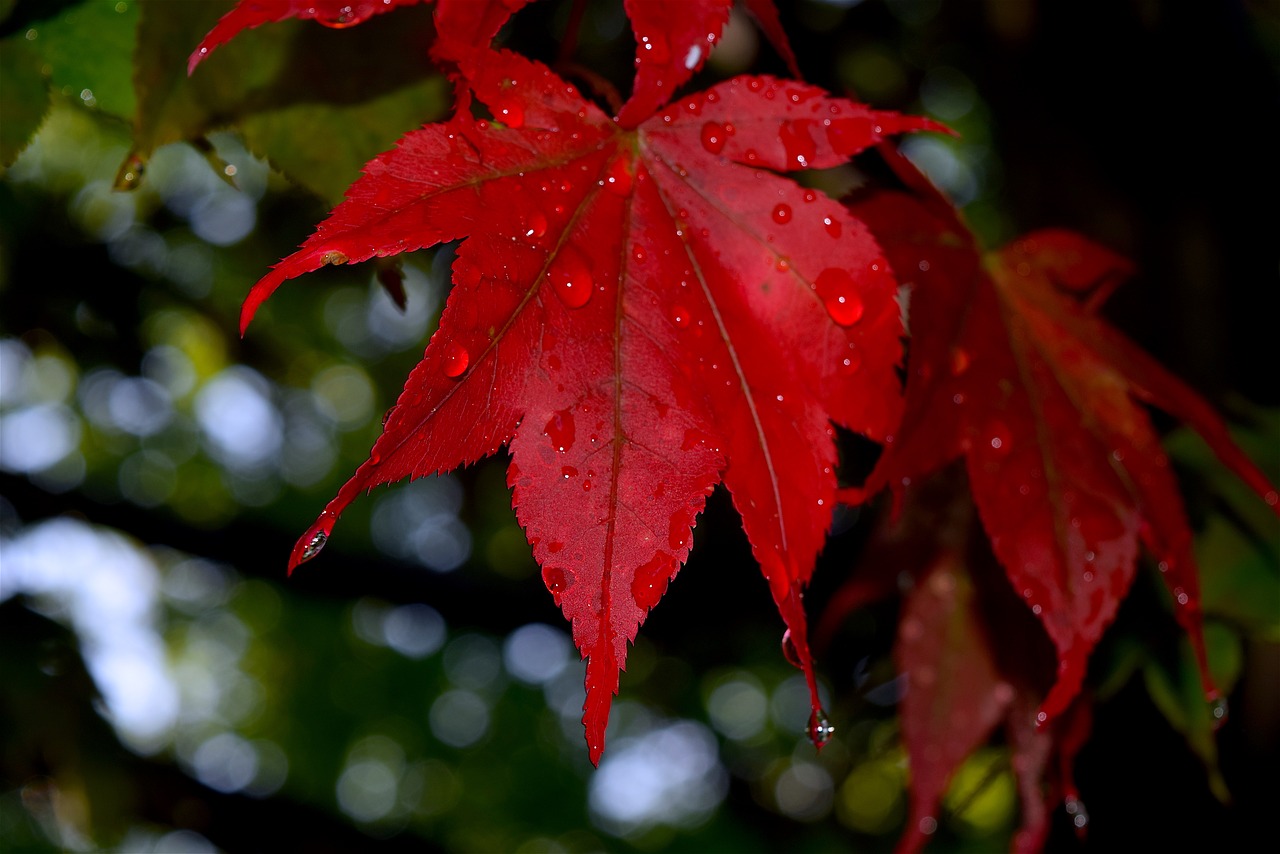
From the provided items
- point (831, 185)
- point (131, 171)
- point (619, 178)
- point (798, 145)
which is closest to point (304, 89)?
point (131, 171)

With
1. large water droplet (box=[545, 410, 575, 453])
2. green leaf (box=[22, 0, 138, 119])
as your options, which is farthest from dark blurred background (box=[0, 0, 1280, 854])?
large water droplet (box=[545, 410, 575, 453])

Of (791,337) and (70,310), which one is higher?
(791,337)

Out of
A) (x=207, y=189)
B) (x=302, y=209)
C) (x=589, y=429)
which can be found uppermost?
(x=589, y=429)

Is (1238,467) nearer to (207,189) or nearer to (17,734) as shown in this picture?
(17,734)

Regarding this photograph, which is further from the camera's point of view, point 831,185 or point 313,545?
point 831,185

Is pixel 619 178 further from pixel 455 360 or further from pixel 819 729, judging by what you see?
pixel 819 729

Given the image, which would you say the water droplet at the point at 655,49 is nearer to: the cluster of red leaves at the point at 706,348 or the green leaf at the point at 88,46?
the cluster of red leaves at the point at 706,348

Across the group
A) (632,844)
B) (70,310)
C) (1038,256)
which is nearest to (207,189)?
(70,310)
